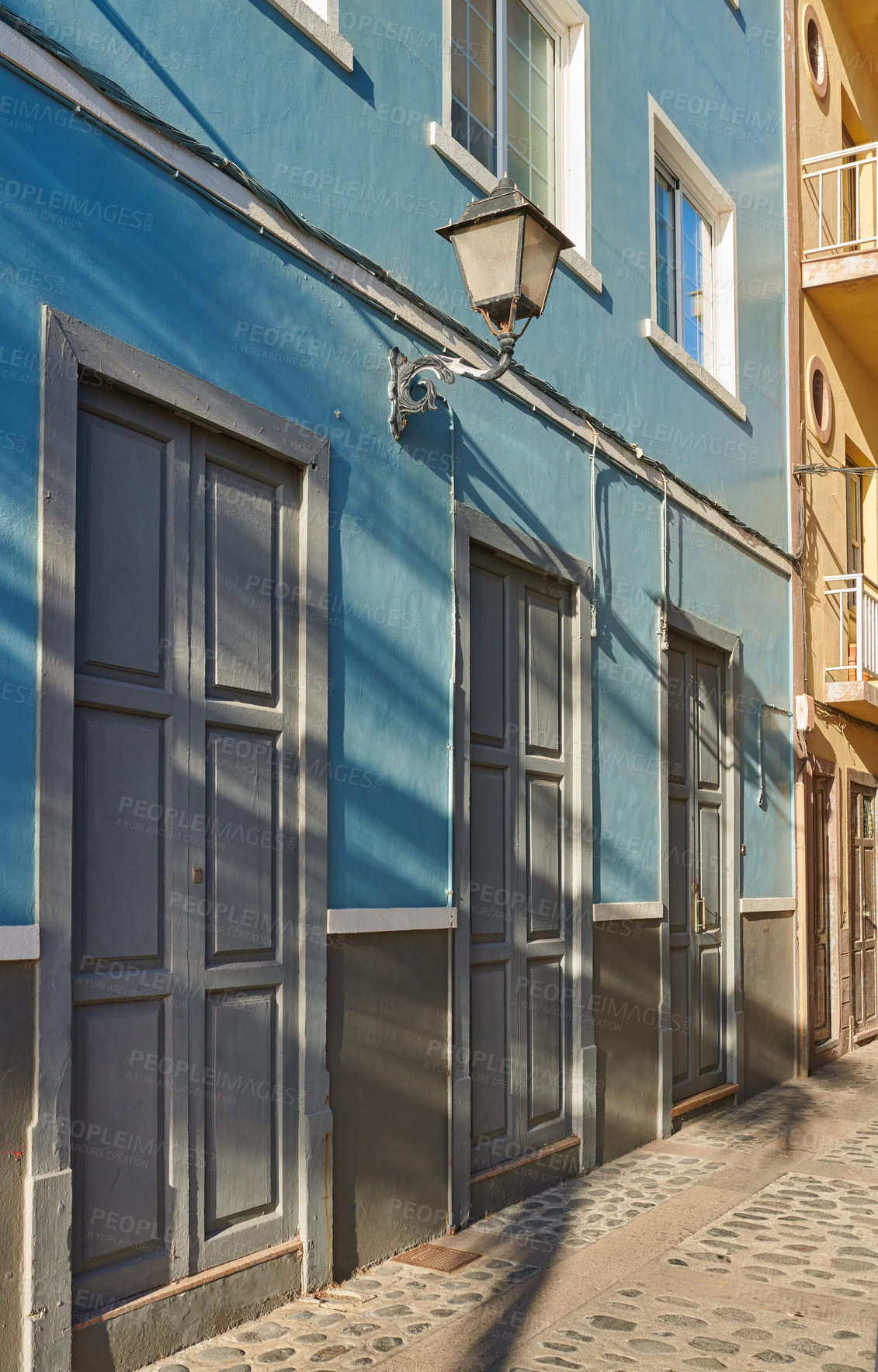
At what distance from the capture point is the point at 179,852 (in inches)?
179

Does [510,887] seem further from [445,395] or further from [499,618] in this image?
[445,395]

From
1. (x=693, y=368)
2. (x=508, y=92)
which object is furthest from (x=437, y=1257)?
(x=693, y=368)

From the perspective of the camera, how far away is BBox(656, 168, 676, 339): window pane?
9.32 m

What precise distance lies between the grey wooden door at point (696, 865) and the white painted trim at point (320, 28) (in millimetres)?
4625

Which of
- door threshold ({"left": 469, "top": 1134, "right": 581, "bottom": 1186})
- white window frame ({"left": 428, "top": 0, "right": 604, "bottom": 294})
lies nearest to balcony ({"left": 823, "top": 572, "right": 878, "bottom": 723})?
white window frame ({"left": 428, "top": 0, "right": 604, "bottom": 294})

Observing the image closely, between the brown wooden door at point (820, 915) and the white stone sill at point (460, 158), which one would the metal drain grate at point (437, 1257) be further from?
the brown wooden door at point (820, 915)

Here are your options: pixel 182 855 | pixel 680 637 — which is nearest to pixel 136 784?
pixel 182 855

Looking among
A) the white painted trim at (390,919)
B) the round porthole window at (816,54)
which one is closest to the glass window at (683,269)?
the round porthole window at (816,54)

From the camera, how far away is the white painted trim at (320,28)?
5180 millimetres

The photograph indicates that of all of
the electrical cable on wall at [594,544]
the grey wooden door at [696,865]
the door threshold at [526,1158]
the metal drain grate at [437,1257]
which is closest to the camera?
the metal drain grate at [437,1257]

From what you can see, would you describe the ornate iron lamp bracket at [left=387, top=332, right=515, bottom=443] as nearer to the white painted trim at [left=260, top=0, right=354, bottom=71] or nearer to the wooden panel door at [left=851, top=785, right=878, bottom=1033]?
the white painted trim at [left=260, top=0, right=354, bottom=71]

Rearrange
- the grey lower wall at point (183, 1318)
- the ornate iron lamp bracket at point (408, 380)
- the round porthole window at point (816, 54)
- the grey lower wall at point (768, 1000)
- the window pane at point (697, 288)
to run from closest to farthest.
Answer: the grey lower wall at point (183, 1318)
the ornate iron lamp bracket at point (408, 380)
the window pane at point (697, 288)
the grey lower wall at point (768, 1000)
the round porthole window at point (816, 54)

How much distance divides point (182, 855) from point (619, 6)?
21.0 ft

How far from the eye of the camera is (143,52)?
14.8 feet
